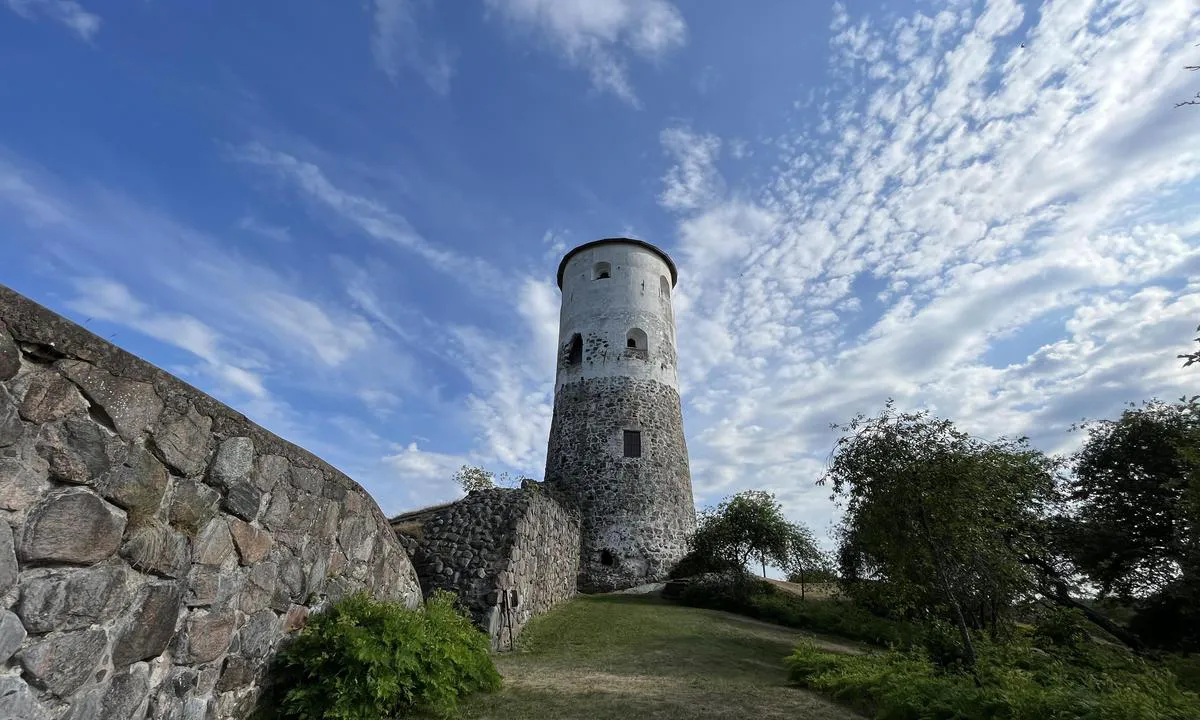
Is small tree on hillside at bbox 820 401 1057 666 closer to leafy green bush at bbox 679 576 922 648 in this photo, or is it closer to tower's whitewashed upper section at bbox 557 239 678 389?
leafy green bush at bbox 679 576 922 648

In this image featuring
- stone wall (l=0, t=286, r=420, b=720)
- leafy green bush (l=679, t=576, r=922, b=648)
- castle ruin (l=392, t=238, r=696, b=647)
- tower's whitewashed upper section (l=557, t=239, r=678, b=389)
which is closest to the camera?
stone wall (l=0, t=286, r=420, b=720)

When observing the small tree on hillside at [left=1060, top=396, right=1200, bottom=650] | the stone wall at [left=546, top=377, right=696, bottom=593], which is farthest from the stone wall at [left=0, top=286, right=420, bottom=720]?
the small tree on hillside at [left=1060, top=396, right=1200, bottom=650]

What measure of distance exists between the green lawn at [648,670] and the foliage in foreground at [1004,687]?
43 cm

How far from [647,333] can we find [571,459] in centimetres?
539

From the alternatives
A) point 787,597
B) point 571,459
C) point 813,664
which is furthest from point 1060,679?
point 571,459

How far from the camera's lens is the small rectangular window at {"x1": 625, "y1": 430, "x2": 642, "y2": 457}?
1930 centimetres

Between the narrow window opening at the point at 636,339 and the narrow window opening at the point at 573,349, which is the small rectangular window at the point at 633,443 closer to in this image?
the narrow window opening at the point at 636,339

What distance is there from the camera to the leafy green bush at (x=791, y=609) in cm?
1268

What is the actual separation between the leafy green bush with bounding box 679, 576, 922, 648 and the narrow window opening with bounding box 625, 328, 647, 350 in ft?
28.0

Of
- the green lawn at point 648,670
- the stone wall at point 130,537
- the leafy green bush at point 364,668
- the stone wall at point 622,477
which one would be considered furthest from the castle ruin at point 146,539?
the stone wall at point 622,477

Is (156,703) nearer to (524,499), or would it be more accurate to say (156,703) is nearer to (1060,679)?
(1060,679)

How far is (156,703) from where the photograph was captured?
359cm

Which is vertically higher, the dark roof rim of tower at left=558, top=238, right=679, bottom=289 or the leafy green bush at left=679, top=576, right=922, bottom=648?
the dark roof rim of tower at left=558, top=238, right=679, bottom=289

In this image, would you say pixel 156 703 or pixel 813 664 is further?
pixel 813 664
